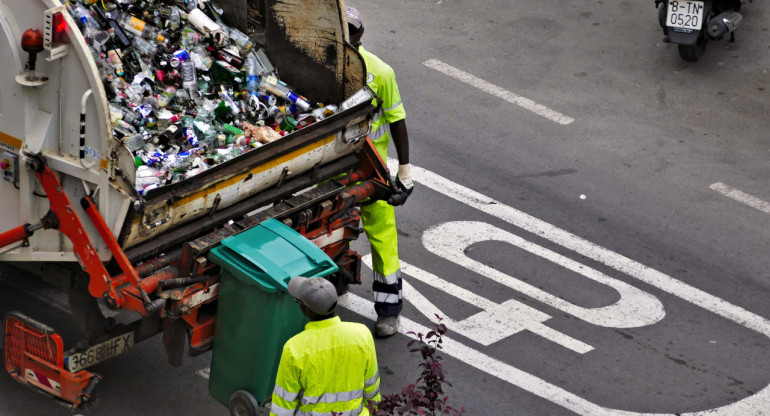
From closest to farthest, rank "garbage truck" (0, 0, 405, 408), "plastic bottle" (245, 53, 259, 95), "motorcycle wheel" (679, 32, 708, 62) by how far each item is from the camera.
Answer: "garbage truck" (0, 0, 405, 408), "plastic bottle" (245, 53, 259, 95), "motorcycle wheel" (679, 32, 708, 62)

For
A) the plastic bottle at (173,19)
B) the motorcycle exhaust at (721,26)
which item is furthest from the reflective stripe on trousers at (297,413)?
the motorcycle exhaust at (721,26)

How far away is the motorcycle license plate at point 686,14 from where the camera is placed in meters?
10.6

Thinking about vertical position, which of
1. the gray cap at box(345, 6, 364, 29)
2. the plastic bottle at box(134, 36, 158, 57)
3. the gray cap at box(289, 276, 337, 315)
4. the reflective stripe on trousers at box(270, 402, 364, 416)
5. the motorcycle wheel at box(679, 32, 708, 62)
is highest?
the gray cap at box(345, 6, 364, 29)

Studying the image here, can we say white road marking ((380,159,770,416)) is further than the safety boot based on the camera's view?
No

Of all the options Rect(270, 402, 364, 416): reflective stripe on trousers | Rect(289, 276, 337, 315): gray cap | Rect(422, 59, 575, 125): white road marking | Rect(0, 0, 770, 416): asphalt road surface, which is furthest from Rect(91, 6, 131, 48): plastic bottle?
Rect(422, 59, 575, 125): white road marking

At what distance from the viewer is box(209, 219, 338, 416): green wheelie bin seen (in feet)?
19.9

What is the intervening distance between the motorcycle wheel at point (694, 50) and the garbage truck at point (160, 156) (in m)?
4.75

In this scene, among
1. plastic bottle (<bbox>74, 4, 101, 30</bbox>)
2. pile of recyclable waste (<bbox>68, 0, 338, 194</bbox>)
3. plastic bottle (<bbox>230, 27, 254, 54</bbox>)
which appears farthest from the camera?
plastic bottle (<bbox>230, 27, 254, 54</bbox>)

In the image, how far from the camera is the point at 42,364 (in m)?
6.38

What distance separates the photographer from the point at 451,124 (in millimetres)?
10195

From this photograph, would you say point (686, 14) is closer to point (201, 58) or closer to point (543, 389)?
A: point (543, 389)

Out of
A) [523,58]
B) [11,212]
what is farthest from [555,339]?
[523,58]

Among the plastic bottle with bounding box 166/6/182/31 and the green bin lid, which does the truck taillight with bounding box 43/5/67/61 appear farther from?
the plastic bottle with bounding box 166/6/182/31

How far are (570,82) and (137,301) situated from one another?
597 cm
